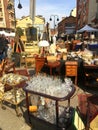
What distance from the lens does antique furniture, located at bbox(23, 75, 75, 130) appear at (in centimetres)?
319

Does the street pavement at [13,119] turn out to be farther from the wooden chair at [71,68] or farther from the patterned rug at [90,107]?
the wooden chair at [71,68]

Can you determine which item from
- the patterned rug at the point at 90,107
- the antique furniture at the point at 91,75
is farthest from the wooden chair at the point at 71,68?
the patterned rug at the point at 90,107

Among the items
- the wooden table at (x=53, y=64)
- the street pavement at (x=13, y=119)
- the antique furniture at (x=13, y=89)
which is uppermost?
the wooden table at (x=53, y=64)

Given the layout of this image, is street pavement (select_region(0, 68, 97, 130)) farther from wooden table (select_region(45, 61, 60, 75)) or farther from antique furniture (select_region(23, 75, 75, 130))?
wooden table (select_region(45, 61, 60, 75))

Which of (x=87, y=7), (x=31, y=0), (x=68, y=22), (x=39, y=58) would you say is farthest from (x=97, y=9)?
(x=31, y=0)

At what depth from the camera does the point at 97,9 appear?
26.6 metres

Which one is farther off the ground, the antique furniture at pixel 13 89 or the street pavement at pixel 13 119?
the antique furniture at pixel 13 89

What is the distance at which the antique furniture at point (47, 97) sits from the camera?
3.19 meters

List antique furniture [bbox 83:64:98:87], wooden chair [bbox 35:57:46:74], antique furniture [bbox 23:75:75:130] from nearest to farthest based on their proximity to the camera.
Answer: antique furniture [bbox 23:75:75:130], antique furniture [bbox 83:64:98:87], wooden chair [bbox 35:57:46:74]

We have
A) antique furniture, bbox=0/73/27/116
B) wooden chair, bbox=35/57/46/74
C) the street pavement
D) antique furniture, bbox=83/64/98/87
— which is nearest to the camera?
the street pavement

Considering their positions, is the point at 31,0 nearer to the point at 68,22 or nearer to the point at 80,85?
the point at 80,85

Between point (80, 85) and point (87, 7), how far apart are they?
85.5 feet

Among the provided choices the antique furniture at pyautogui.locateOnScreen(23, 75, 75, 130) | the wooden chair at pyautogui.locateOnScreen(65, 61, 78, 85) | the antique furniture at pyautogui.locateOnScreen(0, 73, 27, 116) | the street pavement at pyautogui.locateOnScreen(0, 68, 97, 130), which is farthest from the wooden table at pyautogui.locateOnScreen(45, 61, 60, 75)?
the antique furniture at pyautogui.locateOnScreen(23, 75, 75, 130)

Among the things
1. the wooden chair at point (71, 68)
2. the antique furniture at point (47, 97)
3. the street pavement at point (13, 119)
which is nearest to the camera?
the antique furniture at point (47, 97)
